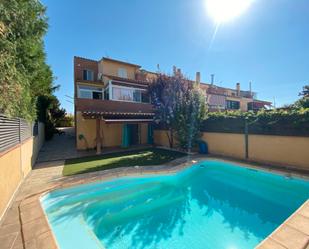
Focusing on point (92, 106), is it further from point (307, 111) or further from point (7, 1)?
point (307, 111)

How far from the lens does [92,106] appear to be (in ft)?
73.4

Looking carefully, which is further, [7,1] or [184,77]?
[184,77]

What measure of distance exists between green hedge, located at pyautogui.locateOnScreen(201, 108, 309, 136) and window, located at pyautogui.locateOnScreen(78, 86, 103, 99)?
16.5 meters

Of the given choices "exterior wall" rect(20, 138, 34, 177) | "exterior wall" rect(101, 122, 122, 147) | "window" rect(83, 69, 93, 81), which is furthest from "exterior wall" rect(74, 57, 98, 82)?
"exterior wall" rect(20, 138, 34, 177)

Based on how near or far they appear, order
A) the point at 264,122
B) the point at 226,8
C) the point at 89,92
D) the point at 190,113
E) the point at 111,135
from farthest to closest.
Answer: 1. the point at 89,92
2. the point at 111,135
3. the point at 190,113
4. the point at 264,122
5. the point at 226,8

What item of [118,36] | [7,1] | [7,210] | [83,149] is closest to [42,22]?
[7,1]

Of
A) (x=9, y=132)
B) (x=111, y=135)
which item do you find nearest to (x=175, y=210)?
(x=9, y=132)

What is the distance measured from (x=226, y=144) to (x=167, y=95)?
8.22m

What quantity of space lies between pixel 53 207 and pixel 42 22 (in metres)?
11.4

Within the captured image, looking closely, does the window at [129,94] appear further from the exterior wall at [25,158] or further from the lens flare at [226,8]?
the exterior wall at [25,158]

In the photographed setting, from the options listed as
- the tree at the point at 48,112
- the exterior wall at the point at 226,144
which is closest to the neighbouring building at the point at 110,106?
the tree at the point at 48,112

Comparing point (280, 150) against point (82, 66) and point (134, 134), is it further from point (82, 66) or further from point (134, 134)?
point (82, 66)

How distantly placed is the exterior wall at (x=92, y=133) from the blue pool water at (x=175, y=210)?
520 inches

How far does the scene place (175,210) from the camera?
8.64m
